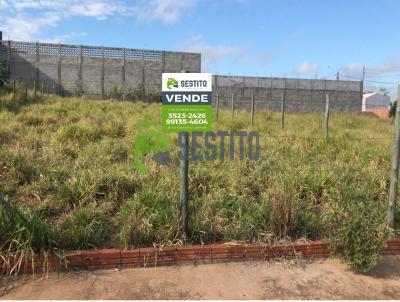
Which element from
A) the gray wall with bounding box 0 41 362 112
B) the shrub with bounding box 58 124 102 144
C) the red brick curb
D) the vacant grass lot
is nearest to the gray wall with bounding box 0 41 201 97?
the gray wall with bounding box 0 41 362 112

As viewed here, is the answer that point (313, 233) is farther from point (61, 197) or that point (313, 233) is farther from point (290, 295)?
point (61, 197)

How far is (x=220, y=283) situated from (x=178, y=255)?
0.52 meters

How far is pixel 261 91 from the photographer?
38.0 meters

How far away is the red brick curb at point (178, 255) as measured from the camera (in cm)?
351

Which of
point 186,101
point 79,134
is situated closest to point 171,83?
point 186,101

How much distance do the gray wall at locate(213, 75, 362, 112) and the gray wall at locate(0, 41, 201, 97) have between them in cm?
506

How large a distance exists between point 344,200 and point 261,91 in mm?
34183

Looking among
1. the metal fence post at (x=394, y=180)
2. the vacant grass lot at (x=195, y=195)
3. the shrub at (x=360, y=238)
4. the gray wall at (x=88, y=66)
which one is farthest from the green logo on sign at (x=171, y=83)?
the gray wall at (x=88, y=66)

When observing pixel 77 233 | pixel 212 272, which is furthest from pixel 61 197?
pixel 212 272

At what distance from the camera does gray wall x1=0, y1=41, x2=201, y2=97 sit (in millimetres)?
32500

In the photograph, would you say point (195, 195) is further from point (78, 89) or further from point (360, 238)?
point (78, 89)

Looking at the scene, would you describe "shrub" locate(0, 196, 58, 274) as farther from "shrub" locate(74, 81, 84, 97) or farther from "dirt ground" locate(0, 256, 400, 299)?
"shrub" locate(74, 81, 84, 97)

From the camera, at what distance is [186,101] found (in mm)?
3873

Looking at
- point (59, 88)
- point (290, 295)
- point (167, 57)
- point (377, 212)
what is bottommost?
point (290, 295)
